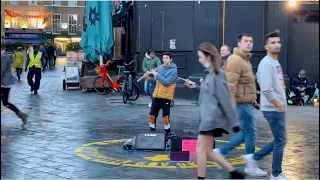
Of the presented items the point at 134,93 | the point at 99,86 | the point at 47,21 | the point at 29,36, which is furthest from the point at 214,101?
the point at 47,21

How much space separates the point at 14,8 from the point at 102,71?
4916 cm

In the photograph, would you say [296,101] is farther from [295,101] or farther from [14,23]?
[14,23]

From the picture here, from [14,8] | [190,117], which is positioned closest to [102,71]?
[190,117]

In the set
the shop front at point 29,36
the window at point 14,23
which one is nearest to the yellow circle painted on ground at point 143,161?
the shop front at point 29,36

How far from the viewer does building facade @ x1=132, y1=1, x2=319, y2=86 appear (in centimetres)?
1683

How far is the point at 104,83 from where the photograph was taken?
18.7 metres

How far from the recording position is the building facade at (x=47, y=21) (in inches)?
2474

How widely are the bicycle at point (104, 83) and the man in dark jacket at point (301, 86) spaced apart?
609 cm

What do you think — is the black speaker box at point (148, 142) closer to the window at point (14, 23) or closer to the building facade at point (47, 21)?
the building facade at point (47, 21)

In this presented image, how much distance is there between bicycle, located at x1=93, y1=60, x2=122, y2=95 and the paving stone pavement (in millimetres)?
2807

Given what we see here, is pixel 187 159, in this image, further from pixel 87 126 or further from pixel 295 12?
pixel 295 12

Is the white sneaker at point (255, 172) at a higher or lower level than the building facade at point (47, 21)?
lower

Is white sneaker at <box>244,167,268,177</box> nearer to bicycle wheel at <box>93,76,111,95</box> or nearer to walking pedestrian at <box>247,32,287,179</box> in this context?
walking pedestrian at <box>247,32,287,179</box>

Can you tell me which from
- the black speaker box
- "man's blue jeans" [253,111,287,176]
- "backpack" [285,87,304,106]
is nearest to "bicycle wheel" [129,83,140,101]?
"backpack" [285,87,304,106]
